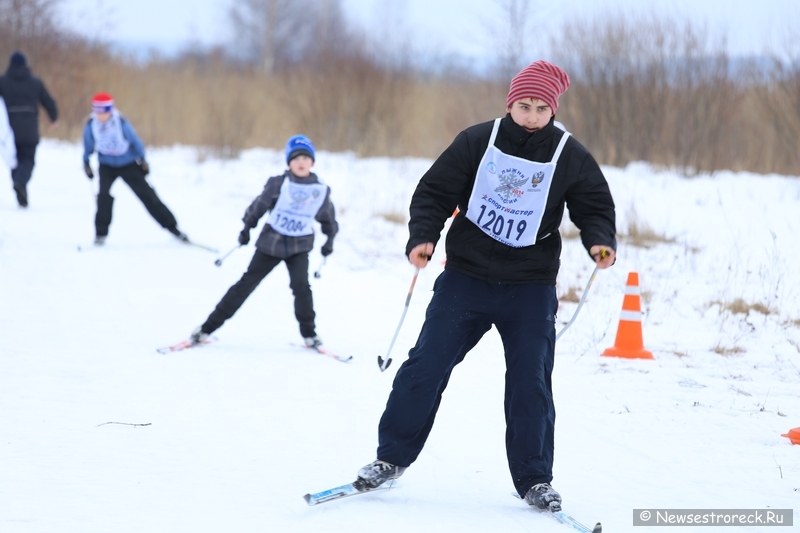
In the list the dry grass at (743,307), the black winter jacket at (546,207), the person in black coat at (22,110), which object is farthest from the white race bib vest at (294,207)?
the person in black coat at (22,110)

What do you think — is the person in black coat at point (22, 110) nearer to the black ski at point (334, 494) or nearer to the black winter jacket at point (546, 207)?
the black ski at point (334, 494)

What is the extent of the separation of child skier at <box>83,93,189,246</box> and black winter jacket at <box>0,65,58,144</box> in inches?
128

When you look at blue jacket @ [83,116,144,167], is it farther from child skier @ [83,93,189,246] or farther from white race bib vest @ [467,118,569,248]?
white race bib vest @ [467,118,569,248]

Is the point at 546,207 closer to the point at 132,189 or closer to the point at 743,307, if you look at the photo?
the point at 743,307

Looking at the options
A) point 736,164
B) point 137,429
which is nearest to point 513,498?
point 137,429

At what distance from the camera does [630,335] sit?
6.91m

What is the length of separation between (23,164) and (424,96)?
10.4m

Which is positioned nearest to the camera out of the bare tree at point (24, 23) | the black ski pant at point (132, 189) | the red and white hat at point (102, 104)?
the red and white hat at point (102, 104)

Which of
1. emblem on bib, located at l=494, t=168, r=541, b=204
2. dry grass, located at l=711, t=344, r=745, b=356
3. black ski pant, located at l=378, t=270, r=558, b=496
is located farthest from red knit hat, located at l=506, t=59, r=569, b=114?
dry grass, located at l=711, t=344, r=745, b=356

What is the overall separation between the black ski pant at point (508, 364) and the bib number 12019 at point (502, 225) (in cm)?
Answer: 21

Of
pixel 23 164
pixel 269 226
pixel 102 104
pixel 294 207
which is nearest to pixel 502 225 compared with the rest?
pixel 294 207

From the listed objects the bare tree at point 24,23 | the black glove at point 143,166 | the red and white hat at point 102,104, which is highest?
the bare tree at point 24,23

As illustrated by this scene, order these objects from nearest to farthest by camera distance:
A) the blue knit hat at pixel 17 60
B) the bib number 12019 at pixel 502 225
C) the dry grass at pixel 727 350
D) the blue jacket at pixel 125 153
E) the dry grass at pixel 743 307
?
the bib number 12019 at pixel 502 225
the dry grass at pixel 727 350
the dry grass at pixel 743 307
the blue jacket at pixel 125 153
the blue knit hat at pixel 17 60

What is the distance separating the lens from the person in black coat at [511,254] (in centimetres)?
388
